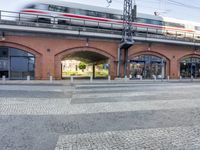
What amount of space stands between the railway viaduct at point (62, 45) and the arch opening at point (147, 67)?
0.50 metres

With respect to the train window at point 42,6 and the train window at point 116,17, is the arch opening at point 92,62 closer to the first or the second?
the train window at point 116,17

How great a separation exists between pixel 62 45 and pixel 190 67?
71.0 ft

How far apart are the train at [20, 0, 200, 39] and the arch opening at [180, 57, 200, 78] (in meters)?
4.52

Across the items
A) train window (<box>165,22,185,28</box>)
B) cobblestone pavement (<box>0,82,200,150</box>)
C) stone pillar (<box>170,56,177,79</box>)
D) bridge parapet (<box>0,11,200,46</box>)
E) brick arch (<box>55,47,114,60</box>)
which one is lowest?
cobblestone pavement (<box>0,82,200,150</box>)

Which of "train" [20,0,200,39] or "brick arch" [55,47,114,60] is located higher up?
"train" [20,0,200,39]

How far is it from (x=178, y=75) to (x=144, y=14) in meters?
11.0

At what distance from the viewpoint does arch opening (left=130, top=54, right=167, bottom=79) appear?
26.5 metres

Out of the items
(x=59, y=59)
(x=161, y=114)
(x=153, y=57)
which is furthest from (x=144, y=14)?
(x=161, y=114)

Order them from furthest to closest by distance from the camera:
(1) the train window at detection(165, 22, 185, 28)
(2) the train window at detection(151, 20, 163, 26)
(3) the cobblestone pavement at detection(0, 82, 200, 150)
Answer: (1) the train window at detection(165, 22, 185, 28)
(2) the train window at detection(151, 20, 163, 26)
(3) the cobblestone pavement at detection(0, 82, 200, 150)

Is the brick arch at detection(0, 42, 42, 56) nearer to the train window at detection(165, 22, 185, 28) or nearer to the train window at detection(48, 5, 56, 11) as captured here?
the train window at detection(48, 5, 56, 11)

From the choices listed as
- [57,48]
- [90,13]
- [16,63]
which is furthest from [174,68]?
[16,63]

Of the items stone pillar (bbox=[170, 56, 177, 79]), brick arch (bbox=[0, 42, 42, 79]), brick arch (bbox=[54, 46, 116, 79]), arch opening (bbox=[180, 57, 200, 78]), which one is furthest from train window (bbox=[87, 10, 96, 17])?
arch opening (bbox=[180, 57, 200, 78])

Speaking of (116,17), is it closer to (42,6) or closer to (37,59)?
(42,6)

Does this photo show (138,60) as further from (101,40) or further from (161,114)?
(161,114)
